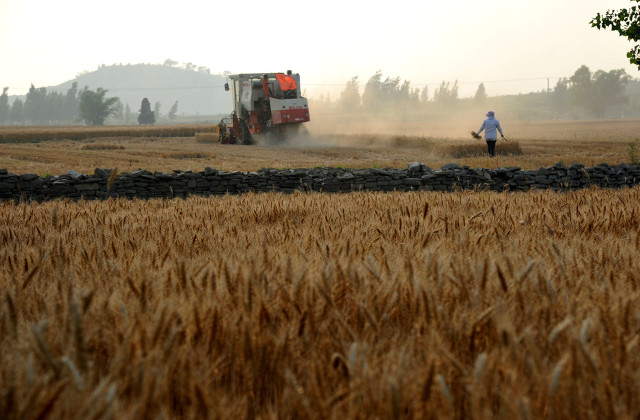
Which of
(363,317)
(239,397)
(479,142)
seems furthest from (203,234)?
(479,142)

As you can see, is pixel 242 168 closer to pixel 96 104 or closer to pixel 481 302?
pixel 481 302

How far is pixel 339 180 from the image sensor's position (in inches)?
518

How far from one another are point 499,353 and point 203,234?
2.57 m

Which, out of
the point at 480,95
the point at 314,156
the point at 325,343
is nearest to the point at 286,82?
the point at 314,156

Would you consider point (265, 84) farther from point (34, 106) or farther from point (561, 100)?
point (34, 106)

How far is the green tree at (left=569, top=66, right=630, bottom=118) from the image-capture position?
138 metres

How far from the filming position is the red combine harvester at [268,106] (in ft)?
93.4

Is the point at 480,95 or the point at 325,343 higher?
the point at 480,95

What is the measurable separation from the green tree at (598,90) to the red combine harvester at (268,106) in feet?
436

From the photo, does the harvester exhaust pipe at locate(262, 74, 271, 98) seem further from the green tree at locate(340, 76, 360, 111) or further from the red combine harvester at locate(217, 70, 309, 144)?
the green tree at locate(340, 76, 360, 111)

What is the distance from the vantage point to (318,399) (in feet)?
3.52

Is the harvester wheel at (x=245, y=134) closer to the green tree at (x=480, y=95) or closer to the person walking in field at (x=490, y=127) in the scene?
the person walking in field at (x=490, y=127)

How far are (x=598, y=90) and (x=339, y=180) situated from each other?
14951 cm

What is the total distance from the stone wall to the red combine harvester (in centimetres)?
1524
